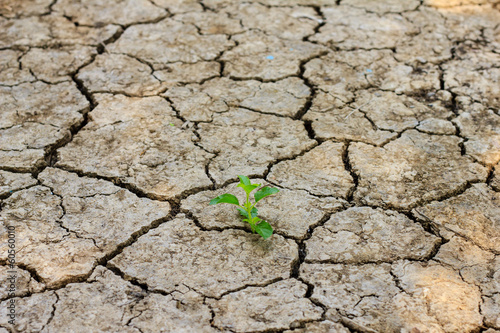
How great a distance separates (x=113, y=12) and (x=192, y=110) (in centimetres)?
159

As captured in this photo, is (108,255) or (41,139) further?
(41,139)

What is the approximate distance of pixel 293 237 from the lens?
7.63ft

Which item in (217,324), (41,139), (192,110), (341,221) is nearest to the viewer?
(217,324)

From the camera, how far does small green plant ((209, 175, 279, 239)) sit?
2.25 m

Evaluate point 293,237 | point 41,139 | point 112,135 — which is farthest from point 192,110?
point 293,237

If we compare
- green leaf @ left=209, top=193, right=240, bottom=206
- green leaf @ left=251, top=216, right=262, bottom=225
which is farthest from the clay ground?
green leaf @ left=209, top=193, right=240, bottom=206

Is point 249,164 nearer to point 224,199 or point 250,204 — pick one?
point 250,204

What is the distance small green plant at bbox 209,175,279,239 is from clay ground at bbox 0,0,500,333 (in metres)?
0.07

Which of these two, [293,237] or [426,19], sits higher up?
[426,19]

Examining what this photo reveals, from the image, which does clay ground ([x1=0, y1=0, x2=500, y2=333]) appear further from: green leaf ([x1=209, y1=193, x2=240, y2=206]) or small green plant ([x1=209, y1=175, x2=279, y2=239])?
green leaf ([x1=209, y1=193, x2=240, y2=206])

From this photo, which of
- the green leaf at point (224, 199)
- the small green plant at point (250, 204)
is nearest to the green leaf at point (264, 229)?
the small green plant at point (250, 204)

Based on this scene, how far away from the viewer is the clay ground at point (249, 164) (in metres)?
2.05

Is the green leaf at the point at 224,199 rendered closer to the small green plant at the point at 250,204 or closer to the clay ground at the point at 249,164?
the small green plant at the point at 250,204

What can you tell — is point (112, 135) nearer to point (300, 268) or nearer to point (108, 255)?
point (108, 255)
